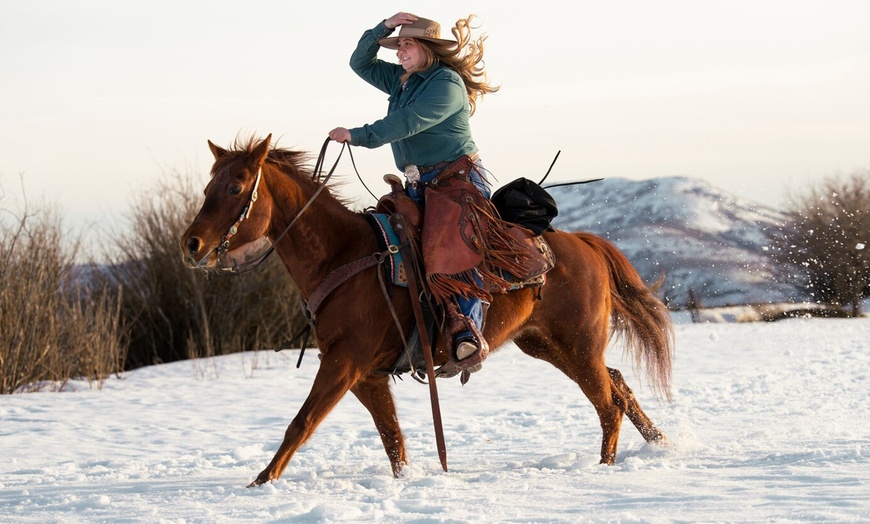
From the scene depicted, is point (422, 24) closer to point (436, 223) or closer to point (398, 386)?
point (436, 223)

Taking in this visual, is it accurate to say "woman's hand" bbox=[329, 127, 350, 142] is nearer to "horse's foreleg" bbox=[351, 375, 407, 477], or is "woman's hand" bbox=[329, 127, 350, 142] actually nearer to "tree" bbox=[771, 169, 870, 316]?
"horse's foreleg" bbox=[351, 375, 407, 477]

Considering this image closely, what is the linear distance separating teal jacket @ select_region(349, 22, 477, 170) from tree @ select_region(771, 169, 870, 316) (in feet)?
39.6

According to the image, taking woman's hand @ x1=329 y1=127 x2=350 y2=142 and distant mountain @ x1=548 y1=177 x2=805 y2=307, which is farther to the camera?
distant mountain @ x1=548 y1=177 x2=805 y2=307

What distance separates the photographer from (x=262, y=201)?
4.64 meters

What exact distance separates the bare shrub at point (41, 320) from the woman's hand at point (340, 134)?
6.98 m

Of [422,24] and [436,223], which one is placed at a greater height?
[422,24]

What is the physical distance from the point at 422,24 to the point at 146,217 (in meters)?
9.50

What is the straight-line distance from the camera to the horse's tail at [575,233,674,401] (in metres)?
6.18

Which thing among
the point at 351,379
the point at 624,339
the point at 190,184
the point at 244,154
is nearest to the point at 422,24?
the point at 244,154

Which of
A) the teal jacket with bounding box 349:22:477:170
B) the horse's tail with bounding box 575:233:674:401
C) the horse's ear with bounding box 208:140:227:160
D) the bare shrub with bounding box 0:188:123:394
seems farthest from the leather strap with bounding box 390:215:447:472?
the bare shrub with bounding box 0:188:123:394

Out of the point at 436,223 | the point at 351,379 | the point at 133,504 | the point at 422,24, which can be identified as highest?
the point at 422,24

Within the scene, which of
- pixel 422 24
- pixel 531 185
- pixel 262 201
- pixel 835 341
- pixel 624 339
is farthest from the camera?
pixel 835 341

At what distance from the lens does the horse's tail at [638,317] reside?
618 cm

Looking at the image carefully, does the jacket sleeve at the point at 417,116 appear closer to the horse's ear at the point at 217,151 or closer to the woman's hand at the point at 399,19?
the woman's hand at the point at 399,19
